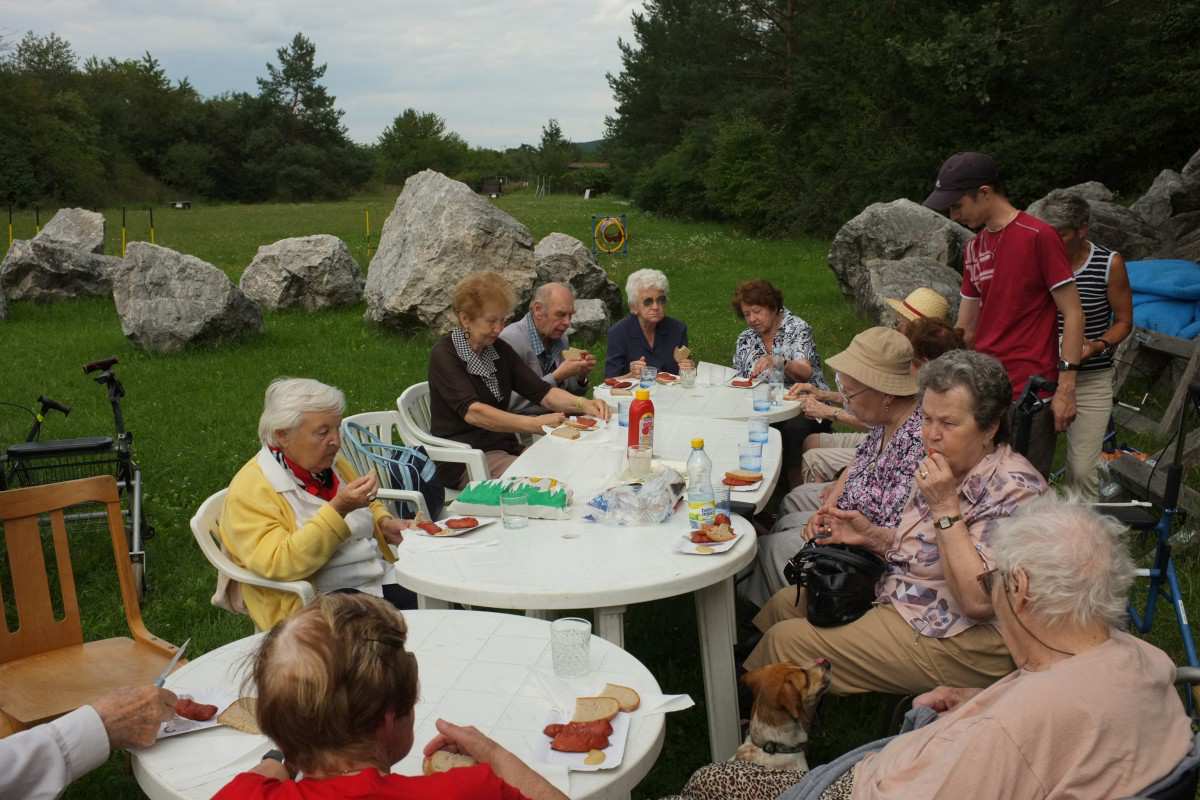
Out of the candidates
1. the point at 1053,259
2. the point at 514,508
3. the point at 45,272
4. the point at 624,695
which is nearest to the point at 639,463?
the point at 514,508

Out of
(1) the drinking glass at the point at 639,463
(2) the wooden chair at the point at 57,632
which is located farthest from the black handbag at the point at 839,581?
(2) the wooden chair at the point at 57,632

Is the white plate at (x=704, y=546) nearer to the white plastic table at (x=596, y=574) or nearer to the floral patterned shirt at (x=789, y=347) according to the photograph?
the white plastic table at (x=596, y=574)

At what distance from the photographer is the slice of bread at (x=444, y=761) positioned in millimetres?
2188

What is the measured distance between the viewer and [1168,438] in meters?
7.17

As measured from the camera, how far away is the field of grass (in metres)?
4.56

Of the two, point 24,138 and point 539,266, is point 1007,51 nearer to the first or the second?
point 539,266

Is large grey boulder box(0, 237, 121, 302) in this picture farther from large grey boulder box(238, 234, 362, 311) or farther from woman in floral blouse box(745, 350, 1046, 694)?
woman in floral blouse box(745, 350, 1046, 694)

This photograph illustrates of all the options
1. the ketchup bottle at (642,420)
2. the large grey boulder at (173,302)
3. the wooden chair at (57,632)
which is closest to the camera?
the wooden chair at (57,632)

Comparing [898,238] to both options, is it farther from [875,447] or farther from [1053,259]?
[875,447]

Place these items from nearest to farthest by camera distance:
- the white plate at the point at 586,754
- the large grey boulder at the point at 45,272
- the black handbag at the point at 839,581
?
1. the white plate at the point at 586,754
2. the black handbag at the point at 839,581
3. the large grey boulder at the point at 45,272

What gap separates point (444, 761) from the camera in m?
2.20

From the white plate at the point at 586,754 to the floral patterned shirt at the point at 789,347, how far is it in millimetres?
4598

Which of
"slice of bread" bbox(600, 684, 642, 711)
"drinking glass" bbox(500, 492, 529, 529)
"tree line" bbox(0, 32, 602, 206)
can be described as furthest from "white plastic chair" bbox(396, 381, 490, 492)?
"tree line" bbox(0, 32, 602, 206)

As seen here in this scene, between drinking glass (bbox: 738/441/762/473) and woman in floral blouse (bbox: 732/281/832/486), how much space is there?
6.28 ft
